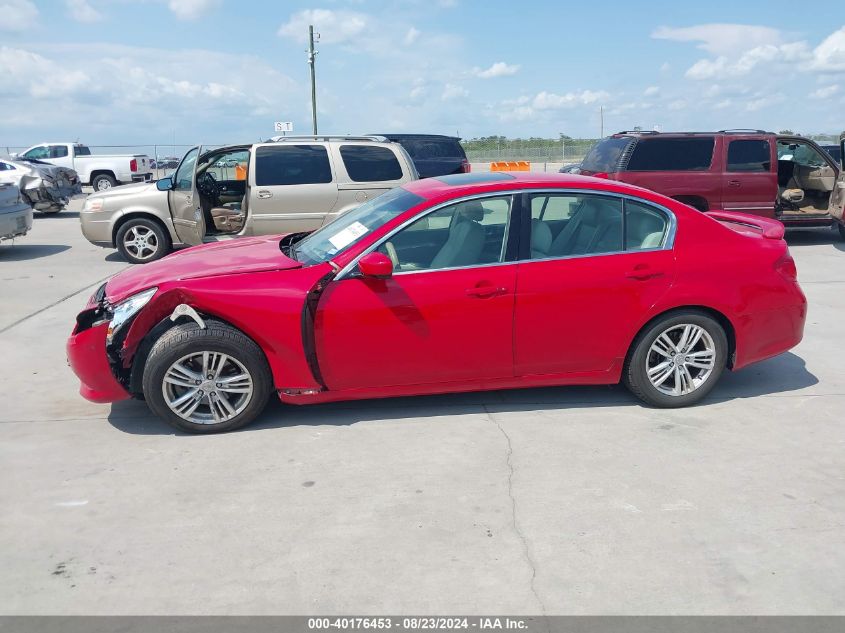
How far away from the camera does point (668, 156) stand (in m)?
11.9

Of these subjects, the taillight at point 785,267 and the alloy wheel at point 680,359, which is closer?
the alloy wheel at point 680,359

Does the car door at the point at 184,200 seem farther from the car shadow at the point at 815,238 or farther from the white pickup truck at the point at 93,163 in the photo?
the white pickup truck at the point at 93,163

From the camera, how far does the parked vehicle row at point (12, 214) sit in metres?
12.0

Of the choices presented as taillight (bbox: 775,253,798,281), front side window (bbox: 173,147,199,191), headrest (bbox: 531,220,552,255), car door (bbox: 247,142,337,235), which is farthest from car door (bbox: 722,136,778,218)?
front side window (bbox: 173,147,199,191)

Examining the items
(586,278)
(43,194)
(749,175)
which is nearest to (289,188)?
(586,278)

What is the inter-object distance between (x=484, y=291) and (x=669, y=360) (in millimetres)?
1433

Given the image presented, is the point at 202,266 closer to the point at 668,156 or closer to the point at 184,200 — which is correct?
the point at 184,200

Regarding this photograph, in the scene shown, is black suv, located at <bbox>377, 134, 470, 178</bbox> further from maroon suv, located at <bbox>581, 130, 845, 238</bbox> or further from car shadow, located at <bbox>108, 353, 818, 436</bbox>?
car shadow, located at <bbox>108, 353, 818, 436</bbox>

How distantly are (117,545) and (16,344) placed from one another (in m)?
4.26

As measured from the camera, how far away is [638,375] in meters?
5.18

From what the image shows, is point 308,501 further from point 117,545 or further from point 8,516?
point 8,516

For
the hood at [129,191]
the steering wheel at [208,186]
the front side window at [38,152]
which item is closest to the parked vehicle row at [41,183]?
the hood at [129,191]

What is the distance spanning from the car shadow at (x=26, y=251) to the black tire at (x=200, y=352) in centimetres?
882

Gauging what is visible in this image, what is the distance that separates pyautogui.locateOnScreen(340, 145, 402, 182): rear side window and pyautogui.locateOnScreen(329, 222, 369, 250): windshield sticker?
514 centimetres
